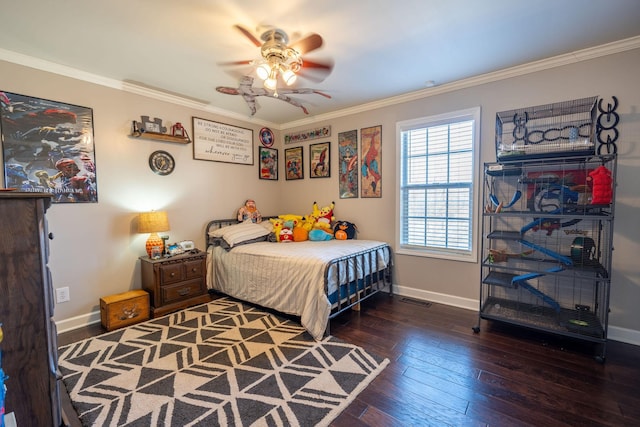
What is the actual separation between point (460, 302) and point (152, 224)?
3.34 m

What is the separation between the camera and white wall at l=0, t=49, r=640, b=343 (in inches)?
90.0

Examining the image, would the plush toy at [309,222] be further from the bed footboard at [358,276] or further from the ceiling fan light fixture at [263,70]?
the ceiling fan light fixture at [263,70]

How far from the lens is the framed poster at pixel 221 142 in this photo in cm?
355

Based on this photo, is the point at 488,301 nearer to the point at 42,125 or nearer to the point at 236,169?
the point at 236,169

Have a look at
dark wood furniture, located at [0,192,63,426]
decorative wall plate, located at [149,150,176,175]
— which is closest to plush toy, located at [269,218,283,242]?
decorative wall plate, located at [149,150,176,175]

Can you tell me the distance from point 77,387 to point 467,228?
11.5 ft

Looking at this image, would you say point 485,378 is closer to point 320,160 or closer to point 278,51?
point 278,51

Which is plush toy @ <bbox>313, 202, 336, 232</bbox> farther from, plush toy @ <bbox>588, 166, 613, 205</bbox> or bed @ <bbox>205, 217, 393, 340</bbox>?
plush toy @ <bbox>588, 166, 613, 205</bbox>

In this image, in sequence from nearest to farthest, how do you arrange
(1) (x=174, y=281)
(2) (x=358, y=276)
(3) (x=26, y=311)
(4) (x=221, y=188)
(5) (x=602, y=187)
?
(3) (x=26, y=311) → (5) (x=602, y=187) → (2) (x=358, y=276) → (1) (x=174, y=281) → (4) (x=221, y=188)

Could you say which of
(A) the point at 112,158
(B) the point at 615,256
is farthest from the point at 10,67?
(B) the point at 615,256

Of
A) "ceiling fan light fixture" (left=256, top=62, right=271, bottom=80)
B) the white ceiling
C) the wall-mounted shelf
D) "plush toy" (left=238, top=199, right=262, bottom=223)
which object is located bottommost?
"plush toy" (left=238, top=199, right=262, bottom=223)

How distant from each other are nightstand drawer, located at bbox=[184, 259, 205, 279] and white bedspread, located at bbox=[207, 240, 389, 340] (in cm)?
27

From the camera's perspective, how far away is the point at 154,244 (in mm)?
3008

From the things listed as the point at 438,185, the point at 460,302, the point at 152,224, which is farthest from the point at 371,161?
the point at 152,224
